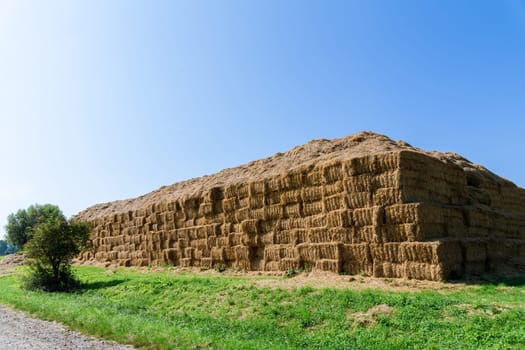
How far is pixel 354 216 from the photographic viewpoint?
20047 mm

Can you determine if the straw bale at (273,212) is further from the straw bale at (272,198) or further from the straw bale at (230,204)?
the straw bale at (230,204)

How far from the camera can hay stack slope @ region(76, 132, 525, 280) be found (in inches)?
722

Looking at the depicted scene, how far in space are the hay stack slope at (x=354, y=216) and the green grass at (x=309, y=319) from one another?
3.05 m

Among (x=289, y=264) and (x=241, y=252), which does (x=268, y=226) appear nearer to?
(x=241, y=252)

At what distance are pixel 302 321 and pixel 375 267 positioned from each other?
256 inches

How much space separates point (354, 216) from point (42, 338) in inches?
522

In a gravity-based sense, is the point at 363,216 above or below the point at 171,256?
above

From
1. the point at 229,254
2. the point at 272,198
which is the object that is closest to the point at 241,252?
the point at 229,254

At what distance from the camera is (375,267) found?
18.9 metres

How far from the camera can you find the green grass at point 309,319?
34.2 ft

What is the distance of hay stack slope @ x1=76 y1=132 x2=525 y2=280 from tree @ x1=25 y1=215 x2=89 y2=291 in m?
6.94

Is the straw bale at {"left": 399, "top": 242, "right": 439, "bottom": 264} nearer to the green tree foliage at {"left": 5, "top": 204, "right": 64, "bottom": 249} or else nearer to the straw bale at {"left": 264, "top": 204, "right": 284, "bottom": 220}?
the straw bale at {"left": 264, "top": 204, "right": 284, "bottom": 220}

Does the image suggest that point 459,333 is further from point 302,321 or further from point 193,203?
point 193,203

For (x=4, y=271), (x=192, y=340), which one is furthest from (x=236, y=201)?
(x=4, y=271)
